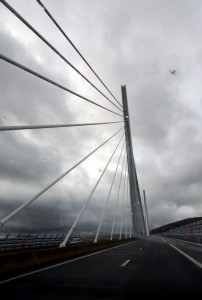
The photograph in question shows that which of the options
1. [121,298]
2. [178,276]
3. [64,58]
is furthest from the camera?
[64,58]

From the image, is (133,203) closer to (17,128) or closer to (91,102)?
(91,102)

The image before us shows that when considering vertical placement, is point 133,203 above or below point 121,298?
above

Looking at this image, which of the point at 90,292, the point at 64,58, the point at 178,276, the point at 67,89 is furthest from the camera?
A: the point at 67,89

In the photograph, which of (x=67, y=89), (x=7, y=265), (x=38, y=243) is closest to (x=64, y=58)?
(x=67, y=89)

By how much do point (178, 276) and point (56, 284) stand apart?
3.54 metres

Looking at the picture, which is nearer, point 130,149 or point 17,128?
point 17,128

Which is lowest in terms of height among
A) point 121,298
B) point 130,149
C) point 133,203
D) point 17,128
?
point 121,298

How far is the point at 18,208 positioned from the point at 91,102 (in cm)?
929

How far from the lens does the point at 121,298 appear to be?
292 inches

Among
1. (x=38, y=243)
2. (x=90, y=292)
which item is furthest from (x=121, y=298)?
(x=38, y=243)

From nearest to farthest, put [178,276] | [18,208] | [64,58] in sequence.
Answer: [178,276], [18,208], [64,58]

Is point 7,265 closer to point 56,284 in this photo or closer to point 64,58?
point 56,284

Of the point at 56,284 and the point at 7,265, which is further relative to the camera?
the point at 7,265

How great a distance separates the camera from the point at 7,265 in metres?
12.3
